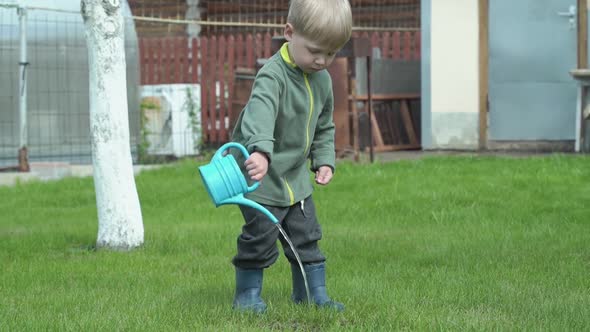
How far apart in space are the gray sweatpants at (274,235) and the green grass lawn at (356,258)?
24 cm

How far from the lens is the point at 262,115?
4.36m

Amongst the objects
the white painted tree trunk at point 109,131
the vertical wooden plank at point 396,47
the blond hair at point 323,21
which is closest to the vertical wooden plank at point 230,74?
the vertical wooden plank at point 396,47

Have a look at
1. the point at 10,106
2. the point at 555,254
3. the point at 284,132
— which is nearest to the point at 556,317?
the point at 284,132

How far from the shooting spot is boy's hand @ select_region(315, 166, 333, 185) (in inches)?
185

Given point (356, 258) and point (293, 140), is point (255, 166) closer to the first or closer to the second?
point (293, 140)

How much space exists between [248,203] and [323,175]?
0.49 m

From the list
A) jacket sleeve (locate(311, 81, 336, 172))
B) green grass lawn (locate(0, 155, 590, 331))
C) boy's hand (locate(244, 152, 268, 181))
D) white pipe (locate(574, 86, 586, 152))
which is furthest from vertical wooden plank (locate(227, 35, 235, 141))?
boy's hand (locate(244, 152, 268, 181))

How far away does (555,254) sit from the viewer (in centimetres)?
627

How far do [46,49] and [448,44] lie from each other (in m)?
5.32

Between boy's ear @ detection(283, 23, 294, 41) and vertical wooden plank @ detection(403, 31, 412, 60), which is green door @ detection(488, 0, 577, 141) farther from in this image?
boy's ear @ detection(283, 23, 294, 41)

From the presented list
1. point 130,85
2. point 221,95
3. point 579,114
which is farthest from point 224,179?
point 221,95

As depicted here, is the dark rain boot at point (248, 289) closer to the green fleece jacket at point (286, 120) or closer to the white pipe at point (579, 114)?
the green fleece jacket at point (286, 120)

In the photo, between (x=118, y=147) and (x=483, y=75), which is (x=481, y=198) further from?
(x=483, y=75)

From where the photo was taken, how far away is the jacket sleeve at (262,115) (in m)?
4.25
